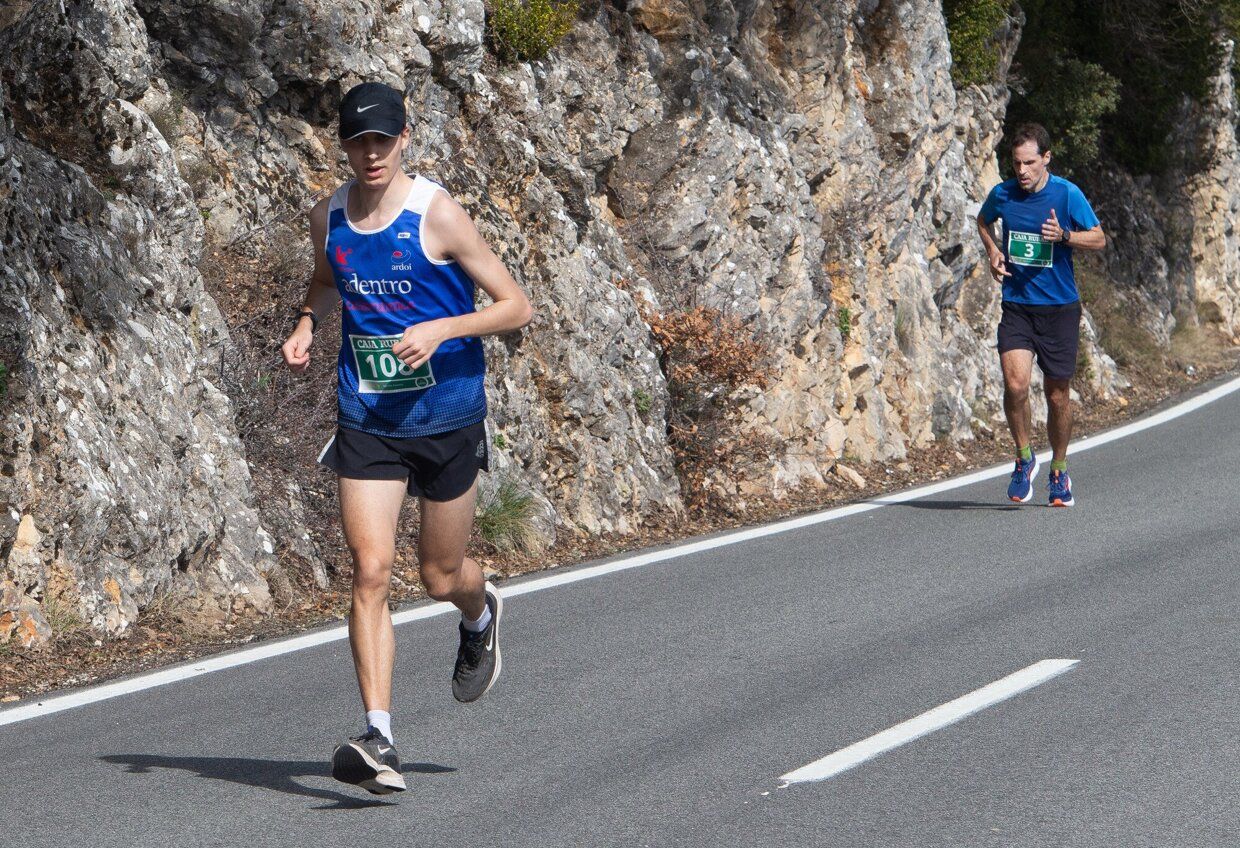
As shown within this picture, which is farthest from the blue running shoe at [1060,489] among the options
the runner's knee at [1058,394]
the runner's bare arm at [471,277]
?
the runner's bare arm at [471,277]

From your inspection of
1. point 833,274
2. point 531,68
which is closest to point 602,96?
point 531,68

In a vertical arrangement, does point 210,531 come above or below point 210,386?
below

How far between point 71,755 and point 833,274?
10546 millimetres

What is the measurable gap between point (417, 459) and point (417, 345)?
52 centimetres

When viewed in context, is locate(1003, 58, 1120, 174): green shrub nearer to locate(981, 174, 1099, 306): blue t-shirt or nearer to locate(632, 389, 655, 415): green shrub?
locate(981, 174, 1099, 306): blue t-shirt

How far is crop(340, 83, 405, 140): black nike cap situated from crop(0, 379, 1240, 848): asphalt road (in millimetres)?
2057

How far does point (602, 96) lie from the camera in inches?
522

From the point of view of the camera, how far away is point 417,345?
494cm

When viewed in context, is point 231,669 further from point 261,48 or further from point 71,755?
point 261,48

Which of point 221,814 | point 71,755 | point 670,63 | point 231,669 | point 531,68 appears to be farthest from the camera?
point 670,63

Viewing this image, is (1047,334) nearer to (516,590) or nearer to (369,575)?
(516,590)

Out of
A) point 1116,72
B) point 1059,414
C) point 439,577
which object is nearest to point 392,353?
point 439,577

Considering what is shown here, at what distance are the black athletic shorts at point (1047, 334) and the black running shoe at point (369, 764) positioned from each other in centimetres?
743

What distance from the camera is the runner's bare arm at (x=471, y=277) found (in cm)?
497
